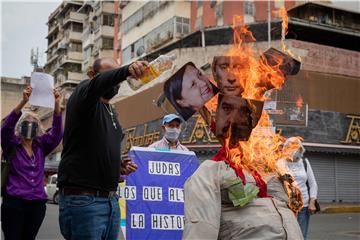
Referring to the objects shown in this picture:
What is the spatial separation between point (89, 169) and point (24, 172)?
5.81 ft

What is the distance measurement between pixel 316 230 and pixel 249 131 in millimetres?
8987

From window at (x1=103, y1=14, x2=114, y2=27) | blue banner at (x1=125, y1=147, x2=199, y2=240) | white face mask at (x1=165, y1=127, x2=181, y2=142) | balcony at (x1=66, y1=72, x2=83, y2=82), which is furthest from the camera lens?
balcony at (x1=66, y1=72, x2=83, y2=82)

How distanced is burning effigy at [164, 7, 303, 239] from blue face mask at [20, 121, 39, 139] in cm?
257

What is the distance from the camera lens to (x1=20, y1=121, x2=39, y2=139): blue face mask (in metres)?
5.05

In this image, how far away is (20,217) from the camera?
15.6 feet

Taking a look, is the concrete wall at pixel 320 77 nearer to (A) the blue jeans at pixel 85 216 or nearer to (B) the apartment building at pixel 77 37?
(A) the blue jeans at pixel 85 216

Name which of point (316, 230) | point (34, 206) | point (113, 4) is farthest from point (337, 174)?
point (113, 4)

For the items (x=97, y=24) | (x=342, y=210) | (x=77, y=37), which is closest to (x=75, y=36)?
(x=77, y=37)

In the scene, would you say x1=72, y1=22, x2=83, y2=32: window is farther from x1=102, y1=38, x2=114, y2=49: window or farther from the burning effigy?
the burning effigy

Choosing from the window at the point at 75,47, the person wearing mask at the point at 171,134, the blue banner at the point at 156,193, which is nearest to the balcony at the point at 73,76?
the window at the point at 75,47

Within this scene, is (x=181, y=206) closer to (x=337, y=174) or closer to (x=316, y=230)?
(x=316, y=230)

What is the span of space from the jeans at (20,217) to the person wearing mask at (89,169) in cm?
140

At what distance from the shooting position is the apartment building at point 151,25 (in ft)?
113

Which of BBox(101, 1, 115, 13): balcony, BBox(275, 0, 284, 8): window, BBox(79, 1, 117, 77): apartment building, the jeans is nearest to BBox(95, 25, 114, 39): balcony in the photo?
BBox(79, 1, 117, 77): apartment building
